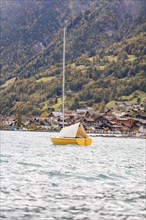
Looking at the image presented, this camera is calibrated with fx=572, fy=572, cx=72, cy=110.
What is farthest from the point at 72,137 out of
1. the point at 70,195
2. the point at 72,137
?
the point at 70,195

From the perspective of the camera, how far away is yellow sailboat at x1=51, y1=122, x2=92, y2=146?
100625 mm

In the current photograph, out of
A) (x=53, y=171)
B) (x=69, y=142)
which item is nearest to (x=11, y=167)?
(x=53, y=171)

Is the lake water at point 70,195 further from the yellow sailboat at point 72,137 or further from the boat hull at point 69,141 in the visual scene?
the yellow sailboat at point 72,137

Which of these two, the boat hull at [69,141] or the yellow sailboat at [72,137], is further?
the yellow sailboat at [72,137]

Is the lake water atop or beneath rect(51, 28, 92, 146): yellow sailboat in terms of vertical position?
beneath

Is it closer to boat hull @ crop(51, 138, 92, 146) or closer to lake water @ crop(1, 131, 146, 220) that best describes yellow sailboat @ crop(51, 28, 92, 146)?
boat hull @ crop(51, 138, 92, 146)

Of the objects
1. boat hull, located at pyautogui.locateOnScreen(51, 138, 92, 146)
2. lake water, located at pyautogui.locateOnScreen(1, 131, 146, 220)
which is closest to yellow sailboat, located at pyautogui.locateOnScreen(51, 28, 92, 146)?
boat hull, located at pyautogui.locateOnScreen(51, 138, 92, 146)

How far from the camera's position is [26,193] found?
29.5 meters

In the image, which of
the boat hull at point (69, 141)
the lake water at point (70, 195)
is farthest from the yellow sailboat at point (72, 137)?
the lake water at point (70, 195)

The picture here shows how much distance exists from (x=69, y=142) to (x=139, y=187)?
218 feet

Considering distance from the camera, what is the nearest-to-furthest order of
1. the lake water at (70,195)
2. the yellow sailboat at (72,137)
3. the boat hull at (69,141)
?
1. the lake water at (70,195)
2. the boat hull at (69,141)
3. the yellow sailboat at (72,137)

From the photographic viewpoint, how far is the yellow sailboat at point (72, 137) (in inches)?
3962

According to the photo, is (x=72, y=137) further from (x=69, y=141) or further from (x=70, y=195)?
(x=70, y=195)

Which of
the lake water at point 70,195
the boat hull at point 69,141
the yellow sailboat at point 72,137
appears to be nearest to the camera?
the lake water at point 70,195
